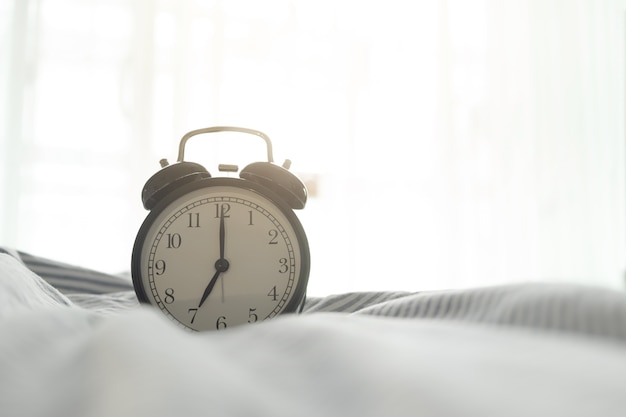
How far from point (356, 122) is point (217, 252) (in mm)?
1696

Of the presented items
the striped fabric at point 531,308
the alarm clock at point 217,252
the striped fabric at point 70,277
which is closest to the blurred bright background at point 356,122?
the striped fabric at point 70,277

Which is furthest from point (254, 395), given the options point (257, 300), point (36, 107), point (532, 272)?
point (532, 272)

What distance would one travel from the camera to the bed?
156 millimetres

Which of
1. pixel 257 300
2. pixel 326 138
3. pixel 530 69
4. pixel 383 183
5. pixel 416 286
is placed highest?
pixel 530 69

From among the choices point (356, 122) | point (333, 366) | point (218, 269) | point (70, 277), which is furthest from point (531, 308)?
point (356, 122)

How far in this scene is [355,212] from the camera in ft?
7.05

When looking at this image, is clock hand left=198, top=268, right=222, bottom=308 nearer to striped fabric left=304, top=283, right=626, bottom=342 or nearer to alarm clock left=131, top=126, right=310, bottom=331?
alarm clock left=131, top=126, right=310, bottom=331

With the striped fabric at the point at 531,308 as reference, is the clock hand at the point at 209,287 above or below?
below

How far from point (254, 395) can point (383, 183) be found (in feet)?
6.75

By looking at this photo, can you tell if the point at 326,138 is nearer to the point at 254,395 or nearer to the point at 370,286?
the point at 370,286

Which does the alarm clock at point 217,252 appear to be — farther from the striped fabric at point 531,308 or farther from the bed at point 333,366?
the bed at point 333,366

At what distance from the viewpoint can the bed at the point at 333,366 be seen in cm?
16

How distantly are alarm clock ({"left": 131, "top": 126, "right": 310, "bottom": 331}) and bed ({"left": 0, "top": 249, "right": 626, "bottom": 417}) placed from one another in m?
0.25

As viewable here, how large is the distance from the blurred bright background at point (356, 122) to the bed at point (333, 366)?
176 cm
